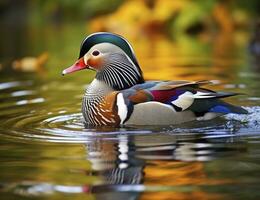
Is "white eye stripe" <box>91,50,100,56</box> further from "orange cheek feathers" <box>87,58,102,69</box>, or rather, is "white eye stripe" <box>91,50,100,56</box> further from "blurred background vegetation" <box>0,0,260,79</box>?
"blurred background vegetation" <box>0,0,260,79</box>

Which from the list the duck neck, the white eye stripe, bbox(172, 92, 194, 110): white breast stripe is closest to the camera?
bbox(172, 92, 194, 110): white breast stripe

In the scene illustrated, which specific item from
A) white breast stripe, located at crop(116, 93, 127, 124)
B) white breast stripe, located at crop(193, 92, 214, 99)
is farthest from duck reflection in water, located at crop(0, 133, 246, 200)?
white breast stripe, located at crop(193, 92, 214, 99)

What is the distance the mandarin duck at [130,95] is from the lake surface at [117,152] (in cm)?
11

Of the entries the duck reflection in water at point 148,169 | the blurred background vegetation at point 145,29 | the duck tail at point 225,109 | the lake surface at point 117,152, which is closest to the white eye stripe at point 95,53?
the lake surface at point 117,152

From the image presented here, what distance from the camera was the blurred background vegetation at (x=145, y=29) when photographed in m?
17.1

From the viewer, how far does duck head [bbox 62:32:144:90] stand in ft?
26.2

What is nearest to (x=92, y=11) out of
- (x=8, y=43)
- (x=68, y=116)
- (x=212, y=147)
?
(x=8, y=43)

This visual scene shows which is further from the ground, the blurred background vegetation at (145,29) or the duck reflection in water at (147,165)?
the blurred background vegetation at (145,29)

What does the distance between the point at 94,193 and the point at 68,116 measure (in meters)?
3.48

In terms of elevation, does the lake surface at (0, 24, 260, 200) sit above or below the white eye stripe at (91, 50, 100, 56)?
below

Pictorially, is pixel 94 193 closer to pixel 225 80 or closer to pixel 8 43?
pixel 225 80

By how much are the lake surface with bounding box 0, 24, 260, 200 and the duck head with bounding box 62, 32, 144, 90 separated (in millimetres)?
543

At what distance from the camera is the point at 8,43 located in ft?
70.1

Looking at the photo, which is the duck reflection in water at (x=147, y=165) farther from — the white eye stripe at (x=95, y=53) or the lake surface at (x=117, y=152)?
the white eye stripe at (x=95, y=53)
